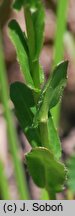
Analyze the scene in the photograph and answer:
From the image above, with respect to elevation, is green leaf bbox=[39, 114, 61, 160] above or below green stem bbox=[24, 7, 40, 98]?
below

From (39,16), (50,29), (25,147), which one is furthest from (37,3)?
(50,29)

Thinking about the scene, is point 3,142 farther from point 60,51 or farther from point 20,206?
point 20,206

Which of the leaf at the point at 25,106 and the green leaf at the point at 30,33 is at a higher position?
the green leaf at the point at 30,33

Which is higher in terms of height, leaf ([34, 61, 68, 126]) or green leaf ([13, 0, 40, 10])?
green leaf ([13, 0, 40, 10])

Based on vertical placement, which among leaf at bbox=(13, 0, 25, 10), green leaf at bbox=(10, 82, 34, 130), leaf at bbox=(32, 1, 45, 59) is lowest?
green leaf at bbox=(10, 82, 34, 130)
